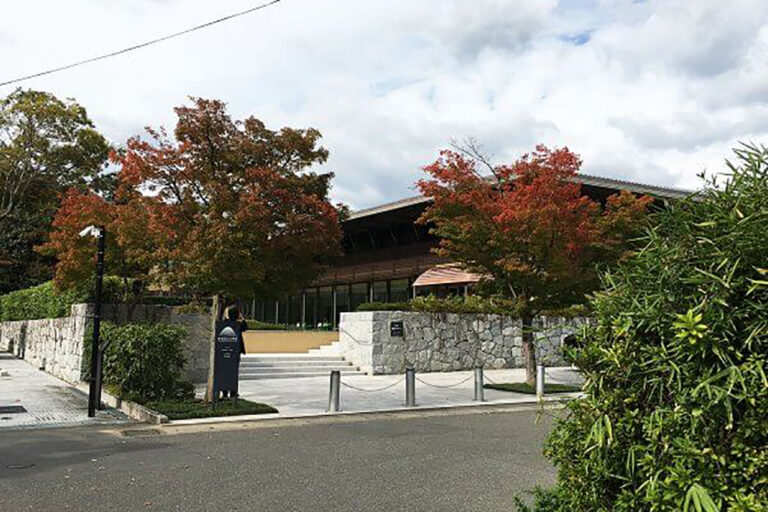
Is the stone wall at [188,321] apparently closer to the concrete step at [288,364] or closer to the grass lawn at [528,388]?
the concrete step at [288,364]

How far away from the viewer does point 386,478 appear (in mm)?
6824

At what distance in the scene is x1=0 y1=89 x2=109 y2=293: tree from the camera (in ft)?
92.0

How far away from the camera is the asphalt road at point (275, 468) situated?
5.90 m

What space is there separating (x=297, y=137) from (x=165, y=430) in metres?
5.87

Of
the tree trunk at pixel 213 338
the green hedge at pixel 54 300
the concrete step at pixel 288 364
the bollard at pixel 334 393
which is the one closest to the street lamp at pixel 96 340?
the tree trunk at pixel 213 338

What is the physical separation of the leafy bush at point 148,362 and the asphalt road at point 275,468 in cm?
214

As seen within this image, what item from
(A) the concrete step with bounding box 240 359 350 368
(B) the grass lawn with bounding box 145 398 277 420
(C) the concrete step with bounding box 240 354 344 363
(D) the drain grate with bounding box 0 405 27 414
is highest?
(C) the concrete step with bounding box 240 354 344 363

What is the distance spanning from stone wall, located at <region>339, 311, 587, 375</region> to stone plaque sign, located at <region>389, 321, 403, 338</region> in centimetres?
9

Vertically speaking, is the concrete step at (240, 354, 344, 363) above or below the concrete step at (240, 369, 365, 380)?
above

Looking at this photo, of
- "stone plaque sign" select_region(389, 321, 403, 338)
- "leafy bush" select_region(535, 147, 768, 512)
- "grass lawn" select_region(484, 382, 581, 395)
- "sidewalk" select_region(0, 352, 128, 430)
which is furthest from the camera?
"stone plaque sign" select_region(389, 321, 403, 338)

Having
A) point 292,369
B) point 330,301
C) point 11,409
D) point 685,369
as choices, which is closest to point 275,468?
point 685,369

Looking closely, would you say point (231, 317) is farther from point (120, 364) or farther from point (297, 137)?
point (297, 137)

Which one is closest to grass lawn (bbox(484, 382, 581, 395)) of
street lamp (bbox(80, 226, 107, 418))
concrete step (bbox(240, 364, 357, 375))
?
concrete step (bbox(240, 364, 357, 375))

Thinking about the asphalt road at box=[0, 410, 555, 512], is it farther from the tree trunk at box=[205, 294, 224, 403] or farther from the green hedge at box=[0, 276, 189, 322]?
the green hedge at box=[0, 276, 189, 322]
